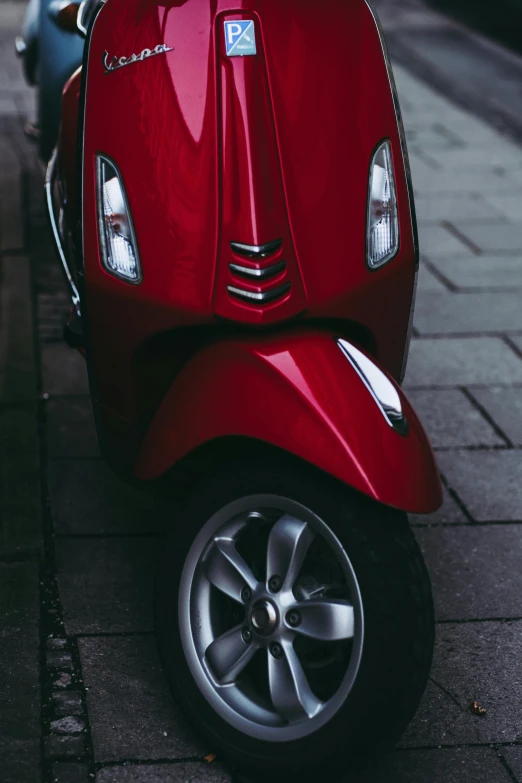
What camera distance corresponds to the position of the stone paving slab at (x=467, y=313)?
15.8 ft

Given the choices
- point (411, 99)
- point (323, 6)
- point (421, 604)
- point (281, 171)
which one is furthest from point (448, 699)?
point (411, 99)

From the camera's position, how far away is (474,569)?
310cm

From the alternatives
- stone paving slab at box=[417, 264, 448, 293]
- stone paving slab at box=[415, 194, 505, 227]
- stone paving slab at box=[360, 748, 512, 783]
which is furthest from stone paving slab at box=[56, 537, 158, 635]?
stone paving slab at box=[415, 194, 505, 227]

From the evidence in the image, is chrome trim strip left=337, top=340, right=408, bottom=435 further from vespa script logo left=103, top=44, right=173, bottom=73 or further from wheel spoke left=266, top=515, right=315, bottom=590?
vespa script logo left=103, top=44, right=173, bottom=73

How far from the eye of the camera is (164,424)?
2.48m

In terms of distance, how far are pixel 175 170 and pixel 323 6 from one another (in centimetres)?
48

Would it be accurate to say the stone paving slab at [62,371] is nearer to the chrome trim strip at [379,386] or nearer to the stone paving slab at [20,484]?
the stone paving slab at [20,484]

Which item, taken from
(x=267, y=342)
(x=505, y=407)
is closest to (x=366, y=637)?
(x=267, y=342)

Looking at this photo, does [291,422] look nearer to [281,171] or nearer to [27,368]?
[281,171]

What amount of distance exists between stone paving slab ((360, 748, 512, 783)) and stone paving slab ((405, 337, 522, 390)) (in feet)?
6.48

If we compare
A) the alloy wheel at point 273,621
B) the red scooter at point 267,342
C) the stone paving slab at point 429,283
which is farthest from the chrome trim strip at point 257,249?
the stone paving slab at point 429,283

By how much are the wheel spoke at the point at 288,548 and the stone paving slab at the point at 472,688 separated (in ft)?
1.54

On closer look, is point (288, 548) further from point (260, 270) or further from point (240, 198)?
point (240, 198)

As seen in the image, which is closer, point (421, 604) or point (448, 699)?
point (421, 604)
